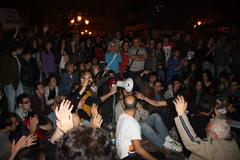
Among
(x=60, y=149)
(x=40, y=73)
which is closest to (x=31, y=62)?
(x=40, y=73)

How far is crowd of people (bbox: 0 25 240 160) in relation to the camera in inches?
151

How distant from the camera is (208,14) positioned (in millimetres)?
23656

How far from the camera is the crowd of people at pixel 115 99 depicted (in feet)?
12.6

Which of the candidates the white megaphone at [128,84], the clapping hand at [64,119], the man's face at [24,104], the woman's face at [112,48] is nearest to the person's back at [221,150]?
the clapping hand at [64,119]

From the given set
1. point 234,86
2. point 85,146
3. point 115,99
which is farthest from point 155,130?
point 85,146

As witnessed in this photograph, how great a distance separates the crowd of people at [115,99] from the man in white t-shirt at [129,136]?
0.01 m

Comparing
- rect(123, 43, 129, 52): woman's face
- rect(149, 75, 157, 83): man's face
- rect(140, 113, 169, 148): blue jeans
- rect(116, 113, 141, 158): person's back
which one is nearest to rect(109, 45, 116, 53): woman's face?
rect(123, 43, 129, 52): woman's face

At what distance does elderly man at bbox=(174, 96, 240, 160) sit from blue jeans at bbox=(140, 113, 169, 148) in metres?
2.93

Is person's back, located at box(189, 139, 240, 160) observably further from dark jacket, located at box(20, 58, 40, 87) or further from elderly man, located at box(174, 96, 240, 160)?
dark jacket, located at box(20, 58, 40, 87)

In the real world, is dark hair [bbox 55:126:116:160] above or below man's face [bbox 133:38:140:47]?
below

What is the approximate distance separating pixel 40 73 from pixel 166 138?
16.1 feet

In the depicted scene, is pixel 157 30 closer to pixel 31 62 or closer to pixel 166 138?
pixel 31 62

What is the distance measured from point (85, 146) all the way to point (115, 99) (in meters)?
6.54

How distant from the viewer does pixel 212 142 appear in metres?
3.93
